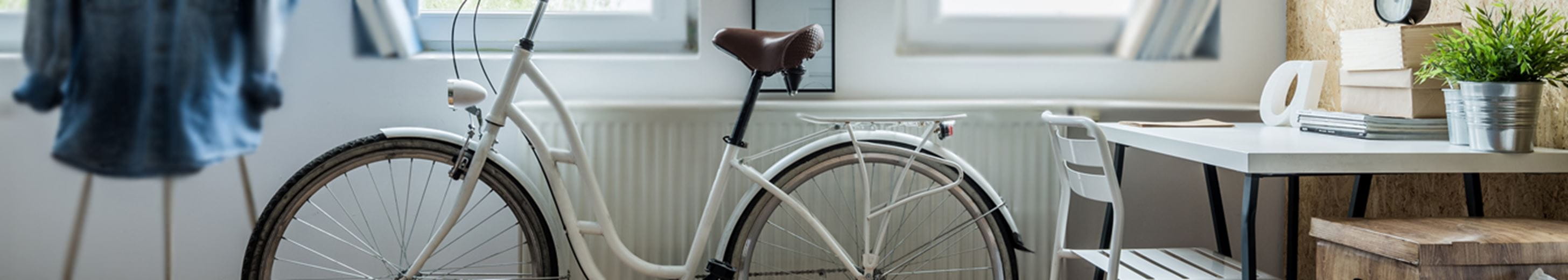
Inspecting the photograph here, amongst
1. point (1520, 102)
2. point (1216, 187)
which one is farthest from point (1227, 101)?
Answer: point (1520, 102)

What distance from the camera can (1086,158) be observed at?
1.42 metres

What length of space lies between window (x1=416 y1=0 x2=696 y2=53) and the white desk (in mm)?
901

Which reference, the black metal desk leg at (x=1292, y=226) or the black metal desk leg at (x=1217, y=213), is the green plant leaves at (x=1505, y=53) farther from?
the black metal desk leg at (x=1217, y=213)

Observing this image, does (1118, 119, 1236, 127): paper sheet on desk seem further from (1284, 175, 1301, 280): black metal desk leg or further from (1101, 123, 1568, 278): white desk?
(1284, 175, 1301, 280): black metal desk leg

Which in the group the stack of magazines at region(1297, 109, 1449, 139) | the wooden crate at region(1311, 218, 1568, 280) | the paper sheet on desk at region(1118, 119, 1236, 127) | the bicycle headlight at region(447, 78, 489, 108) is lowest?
the wooden crate at region(1311, 218, 1568, 280)

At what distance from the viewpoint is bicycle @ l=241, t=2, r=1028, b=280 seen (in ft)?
5.10

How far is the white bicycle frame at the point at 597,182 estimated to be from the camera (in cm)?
154

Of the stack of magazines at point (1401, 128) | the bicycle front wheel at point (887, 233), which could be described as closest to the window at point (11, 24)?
the bicycle front wheel at point (887, 233)

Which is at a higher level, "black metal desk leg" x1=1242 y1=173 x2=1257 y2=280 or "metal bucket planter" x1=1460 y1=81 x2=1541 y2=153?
"metal bucket planter" x1=1460 y1=81 x2=1541 y2=153

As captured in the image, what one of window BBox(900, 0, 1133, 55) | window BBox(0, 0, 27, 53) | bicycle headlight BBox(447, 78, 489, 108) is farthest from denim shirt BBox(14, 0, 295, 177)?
window BBox(900, 0, 1133, 55)

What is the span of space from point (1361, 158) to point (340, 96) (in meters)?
1.65

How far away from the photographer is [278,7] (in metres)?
1.69

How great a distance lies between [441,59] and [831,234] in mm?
797

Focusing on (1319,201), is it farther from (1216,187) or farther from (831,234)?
(831,234)
